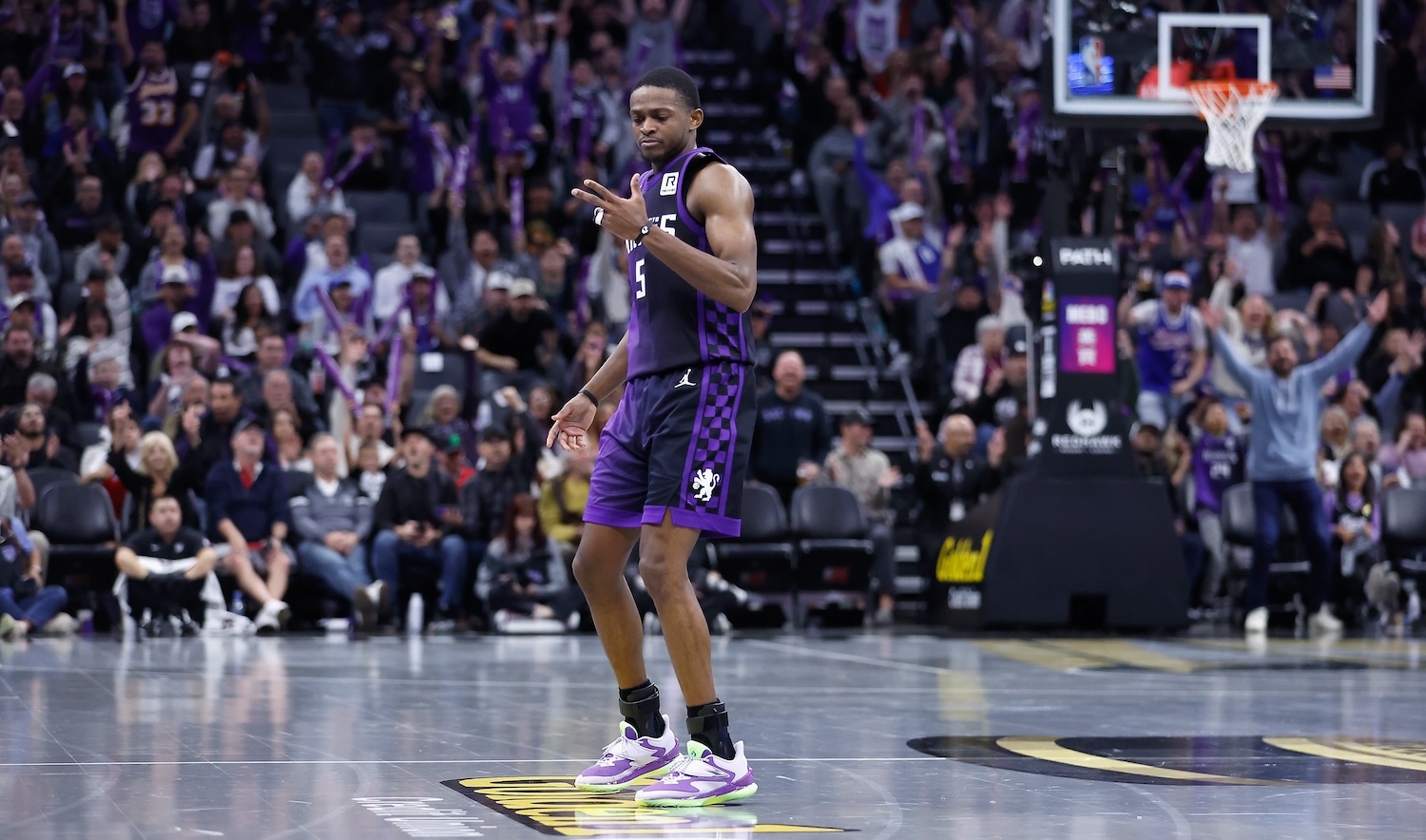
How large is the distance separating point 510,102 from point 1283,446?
8.91 metres

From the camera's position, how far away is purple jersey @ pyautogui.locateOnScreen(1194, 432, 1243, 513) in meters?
15.6

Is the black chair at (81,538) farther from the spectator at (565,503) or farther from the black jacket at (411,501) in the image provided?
the spectator at (565,503)

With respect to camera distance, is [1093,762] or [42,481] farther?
[42,481]

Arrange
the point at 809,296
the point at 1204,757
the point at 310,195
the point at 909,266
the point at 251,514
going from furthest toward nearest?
the point at 809,296 < the point at 909,266 < the point at 310,195 < the point at 251,514 < the point at 1204,757

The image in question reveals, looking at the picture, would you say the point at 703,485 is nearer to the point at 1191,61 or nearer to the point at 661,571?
the point at 661,571

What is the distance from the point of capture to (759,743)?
6.83 m

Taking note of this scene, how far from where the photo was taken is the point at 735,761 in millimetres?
5430

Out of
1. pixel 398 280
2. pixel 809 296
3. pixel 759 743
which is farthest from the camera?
pixel 809 296

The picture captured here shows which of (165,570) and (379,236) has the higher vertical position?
(379,236)

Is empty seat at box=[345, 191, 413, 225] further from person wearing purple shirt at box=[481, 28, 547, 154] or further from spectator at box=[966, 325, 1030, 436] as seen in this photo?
spectator at box=[966, 325, 1030, 436]

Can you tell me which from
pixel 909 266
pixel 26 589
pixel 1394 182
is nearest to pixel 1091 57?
pixel 909 266

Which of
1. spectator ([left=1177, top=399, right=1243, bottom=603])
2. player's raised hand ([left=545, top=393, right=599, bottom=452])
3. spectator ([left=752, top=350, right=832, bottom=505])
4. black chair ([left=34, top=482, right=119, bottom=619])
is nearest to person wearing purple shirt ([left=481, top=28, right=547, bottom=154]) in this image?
spectator ([left=752, top=350, right=832, bottom=505])

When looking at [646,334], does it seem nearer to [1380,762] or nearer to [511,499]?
[1380,762]

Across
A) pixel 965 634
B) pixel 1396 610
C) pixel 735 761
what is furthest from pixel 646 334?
pixel 1396 610
